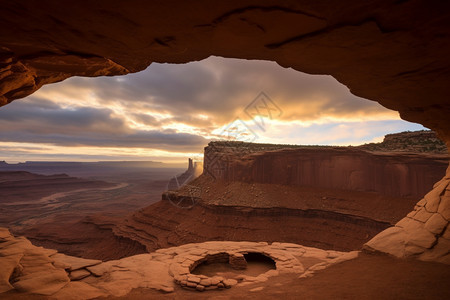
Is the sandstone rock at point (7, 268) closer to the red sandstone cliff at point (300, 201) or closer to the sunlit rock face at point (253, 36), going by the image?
the sunlit rock face at point (253, 36)

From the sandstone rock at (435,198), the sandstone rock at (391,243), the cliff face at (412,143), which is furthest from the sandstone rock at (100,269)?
the cliff face at (412,143)

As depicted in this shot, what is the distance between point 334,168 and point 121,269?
2275 cm

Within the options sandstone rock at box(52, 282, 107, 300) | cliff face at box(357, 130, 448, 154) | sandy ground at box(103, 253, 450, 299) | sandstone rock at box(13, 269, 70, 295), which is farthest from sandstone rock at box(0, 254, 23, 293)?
cliff face at box(357, 130, 448, 154)

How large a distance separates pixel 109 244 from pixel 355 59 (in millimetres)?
26218

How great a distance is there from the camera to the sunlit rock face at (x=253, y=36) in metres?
2.17

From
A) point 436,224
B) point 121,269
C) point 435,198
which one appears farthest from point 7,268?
point 435,198

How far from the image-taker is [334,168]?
78.7ft

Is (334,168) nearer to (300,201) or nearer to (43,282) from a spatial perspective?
(300,201)

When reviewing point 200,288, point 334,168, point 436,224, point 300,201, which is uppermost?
point 334,168

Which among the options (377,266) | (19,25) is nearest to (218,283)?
(377,266)

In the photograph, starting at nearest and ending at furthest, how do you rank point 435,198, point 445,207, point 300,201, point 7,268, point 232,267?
point 7,268, point 445,207, point 435,198, point 232,267, point 300,201

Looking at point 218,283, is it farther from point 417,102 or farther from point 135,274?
point 417,102

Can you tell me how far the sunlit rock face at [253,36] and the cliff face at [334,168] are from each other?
21082mm

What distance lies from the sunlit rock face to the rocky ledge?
14.7 feet
